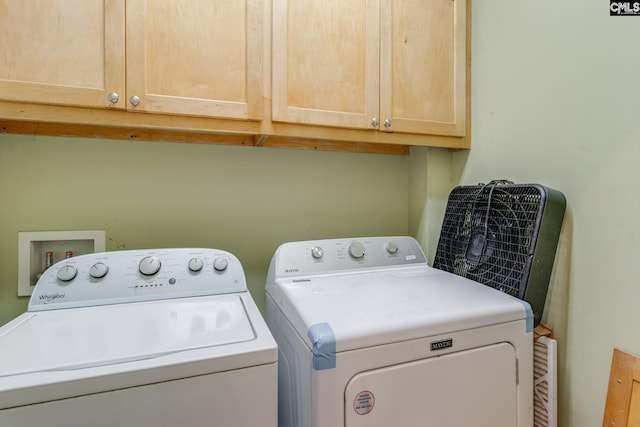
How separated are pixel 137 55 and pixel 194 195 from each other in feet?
2.00

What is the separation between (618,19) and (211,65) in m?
1.31

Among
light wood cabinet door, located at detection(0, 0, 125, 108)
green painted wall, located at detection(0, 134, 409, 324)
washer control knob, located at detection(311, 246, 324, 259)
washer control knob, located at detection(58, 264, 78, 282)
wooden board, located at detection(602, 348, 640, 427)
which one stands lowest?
wooden board, located at detection(602, 348, 640, 427)

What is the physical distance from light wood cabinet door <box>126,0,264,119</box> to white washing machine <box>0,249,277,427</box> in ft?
2.17

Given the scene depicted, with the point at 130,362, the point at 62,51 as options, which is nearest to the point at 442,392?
the point at 130,362

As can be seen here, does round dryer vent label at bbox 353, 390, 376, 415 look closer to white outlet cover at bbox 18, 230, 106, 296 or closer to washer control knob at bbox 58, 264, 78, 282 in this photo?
washer control knob at bbox 58, 264, 78, 282

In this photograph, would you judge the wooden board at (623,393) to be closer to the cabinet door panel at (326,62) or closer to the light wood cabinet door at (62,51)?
the cabinet door panel at (326,62)

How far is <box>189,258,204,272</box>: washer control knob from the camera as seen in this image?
120 cm

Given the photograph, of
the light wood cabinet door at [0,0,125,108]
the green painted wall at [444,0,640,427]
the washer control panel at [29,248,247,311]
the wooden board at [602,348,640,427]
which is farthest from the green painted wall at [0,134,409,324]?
the wooden board at [602,348,640,427]

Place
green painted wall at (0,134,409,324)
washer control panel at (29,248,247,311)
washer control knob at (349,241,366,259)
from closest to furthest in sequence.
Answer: washer control panel at (29,248,247,311) → green painted wall at (0,134,409,324) → washer control knob at (349,241,366,259)

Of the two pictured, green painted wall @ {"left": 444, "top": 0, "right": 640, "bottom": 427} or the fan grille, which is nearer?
green painted wall @ {"left": 444, "top": 0, "right": 640, "bottom": 427}

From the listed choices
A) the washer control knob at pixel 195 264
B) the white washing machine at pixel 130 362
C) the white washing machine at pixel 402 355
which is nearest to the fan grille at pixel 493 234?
the white washing machine at pixel 402 355

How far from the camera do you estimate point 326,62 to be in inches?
51.4

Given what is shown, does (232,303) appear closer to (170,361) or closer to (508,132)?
(170,361)

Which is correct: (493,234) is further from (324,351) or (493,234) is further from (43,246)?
(43,246)
